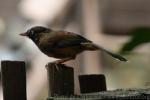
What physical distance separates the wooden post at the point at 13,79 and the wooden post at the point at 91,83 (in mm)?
442

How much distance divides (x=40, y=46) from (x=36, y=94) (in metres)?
3.32

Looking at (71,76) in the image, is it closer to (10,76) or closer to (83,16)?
(10,76)

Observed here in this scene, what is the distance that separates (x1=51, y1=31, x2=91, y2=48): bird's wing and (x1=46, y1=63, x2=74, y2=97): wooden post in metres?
0.92

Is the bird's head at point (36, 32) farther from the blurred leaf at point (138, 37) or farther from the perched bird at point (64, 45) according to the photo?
the blurred leaf at point (138, 37)

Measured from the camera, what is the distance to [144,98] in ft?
9.68

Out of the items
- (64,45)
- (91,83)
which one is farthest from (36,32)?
(91,83)

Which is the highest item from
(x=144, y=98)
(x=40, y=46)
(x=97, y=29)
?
(x=97, y=29)

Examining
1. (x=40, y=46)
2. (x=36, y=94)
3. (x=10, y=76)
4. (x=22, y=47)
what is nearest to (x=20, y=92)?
(x=10, y=76)

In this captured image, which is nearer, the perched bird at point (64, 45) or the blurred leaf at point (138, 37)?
the blurred leaf at point (138, 37)

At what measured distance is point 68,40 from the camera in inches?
173

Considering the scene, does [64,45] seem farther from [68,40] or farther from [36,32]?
[36,32]

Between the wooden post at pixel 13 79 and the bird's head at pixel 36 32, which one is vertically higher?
the bird's head at pixel 36 32

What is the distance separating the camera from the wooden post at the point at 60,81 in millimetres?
3379

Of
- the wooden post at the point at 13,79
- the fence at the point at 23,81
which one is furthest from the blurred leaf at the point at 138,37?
the wooden post at the point at 13,79
